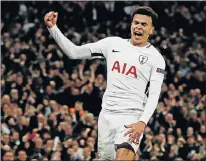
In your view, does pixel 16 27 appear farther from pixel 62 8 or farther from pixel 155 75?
pixel 155 75

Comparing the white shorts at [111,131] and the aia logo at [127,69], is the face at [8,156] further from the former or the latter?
the aia logo at [127,69]

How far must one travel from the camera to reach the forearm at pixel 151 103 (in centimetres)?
859

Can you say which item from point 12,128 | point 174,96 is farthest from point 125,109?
point 174,96

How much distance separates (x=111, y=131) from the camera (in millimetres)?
8969

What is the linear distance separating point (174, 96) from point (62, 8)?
6901mm

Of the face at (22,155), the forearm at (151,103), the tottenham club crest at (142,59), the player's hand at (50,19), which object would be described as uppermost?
the player's hand at (50,19)

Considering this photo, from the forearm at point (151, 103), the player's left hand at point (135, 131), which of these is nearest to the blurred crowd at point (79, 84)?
the forearm at point (151, 103)

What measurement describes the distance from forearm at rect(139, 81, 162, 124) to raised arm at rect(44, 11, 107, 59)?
831 mm

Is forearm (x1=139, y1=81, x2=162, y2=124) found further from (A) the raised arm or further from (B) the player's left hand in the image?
(A) the raised arm

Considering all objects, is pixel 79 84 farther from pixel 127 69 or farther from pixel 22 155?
pixel 127 69

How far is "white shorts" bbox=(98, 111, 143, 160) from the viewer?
889 cm

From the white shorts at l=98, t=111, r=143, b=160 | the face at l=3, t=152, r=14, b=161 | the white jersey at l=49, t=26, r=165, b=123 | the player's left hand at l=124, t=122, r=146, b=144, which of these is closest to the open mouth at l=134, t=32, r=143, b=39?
the white jersey at l=49, t=26, r=165, b=123

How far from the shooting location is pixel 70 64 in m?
23.5

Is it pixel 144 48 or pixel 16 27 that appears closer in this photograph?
pixel 144 48
